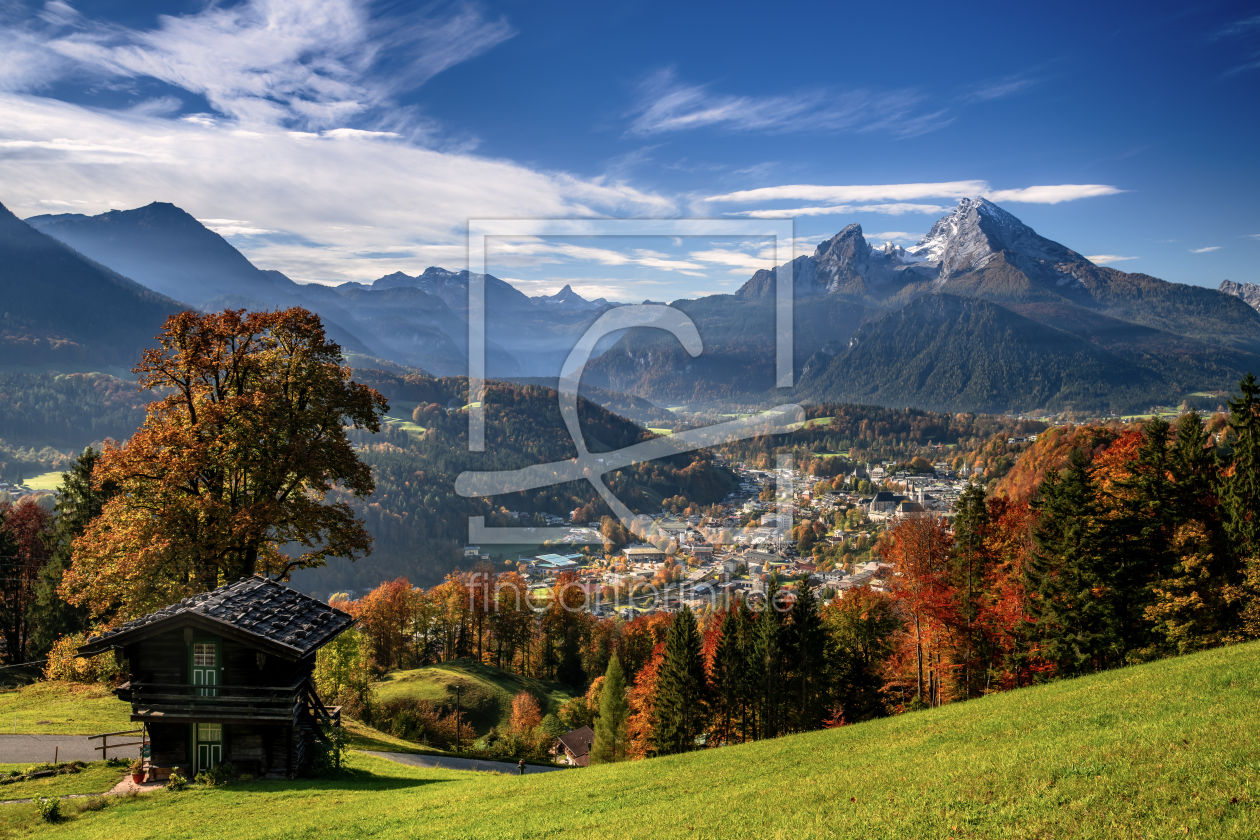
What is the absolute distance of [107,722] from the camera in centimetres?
2241

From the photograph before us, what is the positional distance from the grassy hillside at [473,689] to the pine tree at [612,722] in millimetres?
15299

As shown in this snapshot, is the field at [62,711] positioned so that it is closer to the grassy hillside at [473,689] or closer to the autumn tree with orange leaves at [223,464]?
the autumn tree with orange leaves at [223,464]

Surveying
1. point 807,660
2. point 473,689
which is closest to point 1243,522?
point 807,660

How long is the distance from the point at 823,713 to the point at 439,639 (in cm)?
4849

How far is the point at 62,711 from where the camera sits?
2336 cm

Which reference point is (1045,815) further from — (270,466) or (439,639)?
(439,639)

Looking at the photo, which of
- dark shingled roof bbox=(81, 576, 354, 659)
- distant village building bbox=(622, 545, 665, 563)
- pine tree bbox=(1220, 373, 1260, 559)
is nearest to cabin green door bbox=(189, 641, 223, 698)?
dark shingled roof bbox=(81, 576, 354, 659)

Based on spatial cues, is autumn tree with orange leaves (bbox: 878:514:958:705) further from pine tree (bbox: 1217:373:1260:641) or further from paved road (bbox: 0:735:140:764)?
paved road (bbox: 0:735:140:764)

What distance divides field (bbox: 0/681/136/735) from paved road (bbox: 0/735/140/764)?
71cm

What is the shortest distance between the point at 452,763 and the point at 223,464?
64.2 ft

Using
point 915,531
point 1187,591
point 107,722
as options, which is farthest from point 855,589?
point 107,722

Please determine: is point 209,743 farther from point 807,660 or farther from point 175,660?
point 807,660

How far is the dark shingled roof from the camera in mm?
18344

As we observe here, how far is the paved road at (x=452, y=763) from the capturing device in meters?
28.2
